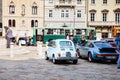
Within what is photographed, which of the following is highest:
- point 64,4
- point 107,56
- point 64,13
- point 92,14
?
point 64,4

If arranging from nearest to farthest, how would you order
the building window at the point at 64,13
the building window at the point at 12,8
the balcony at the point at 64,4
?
the building window at the point at 12,8
the balcony at the point at 64,4
the building window at the point at 64,13

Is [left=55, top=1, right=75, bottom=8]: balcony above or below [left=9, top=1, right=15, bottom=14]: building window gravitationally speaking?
above

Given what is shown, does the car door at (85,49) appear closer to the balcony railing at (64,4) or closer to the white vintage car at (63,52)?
the white vintage car at (63,52)

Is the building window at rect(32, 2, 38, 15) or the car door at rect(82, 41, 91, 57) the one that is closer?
the car door at rect(82, 41, 91, 57)

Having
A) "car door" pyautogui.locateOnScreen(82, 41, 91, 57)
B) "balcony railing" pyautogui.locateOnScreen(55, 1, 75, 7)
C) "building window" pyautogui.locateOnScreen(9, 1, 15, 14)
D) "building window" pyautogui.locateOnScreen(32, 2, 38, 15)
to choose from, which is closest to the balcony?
"balcony railing" pyautogui.locateOnScreen(55, 1, 75, 7)

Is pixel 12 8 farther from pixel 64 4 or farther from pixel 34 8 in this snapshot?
pixel 64 4

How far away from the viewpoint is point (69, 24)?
216 feet

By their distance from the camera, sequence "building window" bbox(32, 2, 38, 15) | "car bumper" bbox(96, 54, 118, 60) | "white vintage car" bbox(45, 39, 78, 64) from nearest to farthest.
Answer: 1. "white vintage car" bbox(45, 39, 78, 64)
2. "car bumper" bbox(96, 54, 118, 60)
3. "building window" bbox(32, 2, 38, 15)

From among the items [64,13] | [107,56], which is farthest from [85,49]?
[64,13]

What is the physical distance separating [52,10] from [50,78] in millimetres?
51482

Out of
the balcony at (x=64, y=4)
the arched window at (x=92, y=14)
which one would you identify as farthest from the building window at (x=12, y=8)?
the arched window at (x=92, y=14)

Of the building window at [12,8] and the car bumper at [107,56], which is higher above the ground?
the building window at [12,8]

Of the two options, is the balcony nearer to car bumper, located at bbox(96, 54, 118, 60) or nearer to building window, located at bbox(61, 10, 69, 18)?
building window, located at bbox(61, 10, 69, 18)

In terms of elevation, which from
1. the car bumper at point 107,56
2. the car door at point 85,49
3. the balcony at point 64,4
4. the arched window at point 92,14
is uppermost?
the balcony at point 64,4
